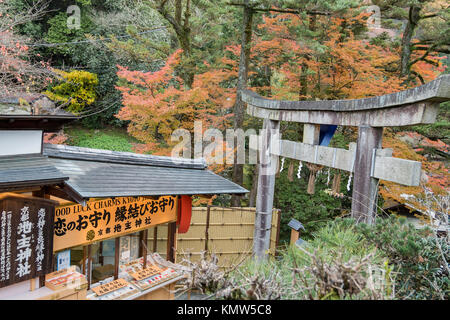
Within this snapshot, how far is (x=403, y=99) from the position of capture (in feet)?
19.8

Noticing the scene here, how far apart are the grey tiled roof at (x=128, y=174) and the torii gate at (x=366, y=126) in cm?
231

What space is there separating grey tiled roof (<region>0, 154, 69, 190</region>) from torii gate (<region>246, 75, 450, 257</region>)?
18.1 feet

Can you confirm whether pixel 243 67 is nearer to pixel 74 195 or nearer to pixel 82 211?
pixel 82 211

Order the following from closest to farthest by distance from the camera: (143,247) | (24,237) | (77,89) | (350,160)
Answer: (24,237) → (350,160) → (143,247) → (77,89)

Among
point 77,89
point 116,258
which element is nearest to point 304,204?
point 116,258

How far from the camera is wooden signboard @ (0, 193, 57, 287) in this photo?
541 centimetres

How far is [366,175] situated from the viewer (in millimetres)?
6809

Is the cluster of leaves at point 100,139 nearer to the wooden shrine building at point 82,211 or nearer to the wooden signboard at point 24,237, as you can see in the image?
the wooden shrine building at point 82,211

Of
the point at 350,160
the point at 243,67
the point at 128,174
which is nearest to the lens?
the point at 350,160

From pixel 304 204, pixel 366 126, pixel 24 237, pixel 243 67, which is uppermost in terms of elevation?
pixel 243 67

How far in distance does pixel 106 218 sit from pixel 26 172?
2.35m

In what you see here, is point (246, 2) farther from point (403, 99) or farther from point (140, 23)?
point (140, 23)

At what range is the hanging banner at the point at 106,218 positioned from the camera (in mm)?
6566
